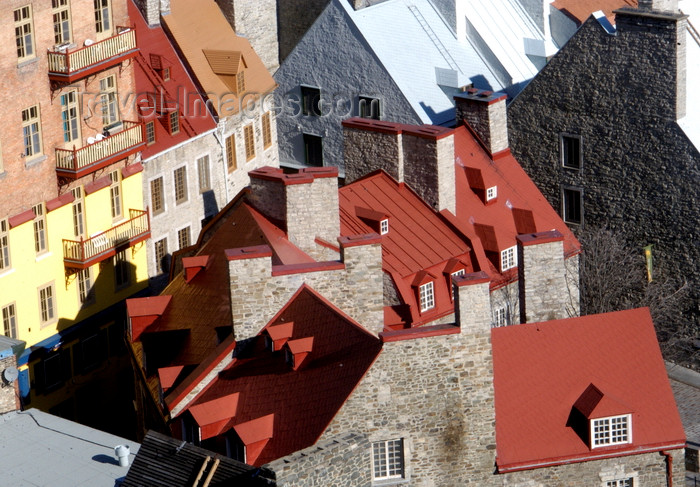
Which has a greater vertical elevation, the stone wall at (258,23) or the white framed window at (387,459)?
the stone wall at (258,23)

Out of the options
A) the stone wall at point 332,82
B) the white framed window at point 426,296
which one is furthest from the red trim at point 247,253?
the stone wall at point 332,82

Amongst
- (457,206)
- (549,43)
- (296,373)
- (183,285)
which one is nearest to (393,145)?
(457,206)

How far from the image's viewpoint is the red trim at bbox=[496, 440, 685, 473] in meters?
47.0

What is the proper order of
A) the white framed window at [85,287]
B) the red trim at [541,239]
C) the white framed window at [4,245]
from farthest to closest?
1. the white framed window at [85,287]
2. the white framed window at [4,245]
3. the red trim at [541,239]

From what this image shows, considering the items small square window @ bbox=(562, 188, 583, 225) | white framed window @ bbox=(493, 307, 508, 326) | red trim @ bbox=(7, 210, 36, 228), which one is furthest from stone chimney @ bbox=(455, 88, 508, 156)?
red trim @ bbox=(7, 210, 36, 228)

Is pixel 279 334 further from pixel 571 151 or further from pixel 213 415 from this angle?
pixel 571 151

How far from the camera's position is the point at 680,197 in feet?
212

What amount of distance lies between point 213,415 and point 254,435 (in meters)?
2.07

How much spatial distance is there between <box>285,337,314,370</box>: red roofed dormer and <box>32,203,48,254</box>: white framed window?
16528 millimetres

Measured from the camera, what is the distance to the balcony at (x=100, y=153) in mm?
62625

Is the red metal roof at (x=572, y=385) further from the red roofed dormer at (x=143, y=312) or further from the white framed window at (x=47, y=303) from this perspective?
the white framed window at (x=47, y=303)

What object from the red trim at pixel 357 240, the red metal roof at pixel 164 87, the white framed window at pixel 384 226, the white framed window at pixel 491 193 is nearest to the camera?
the red trim at pixel 357 240

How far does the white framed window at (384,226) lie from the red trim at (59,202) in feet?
39.7

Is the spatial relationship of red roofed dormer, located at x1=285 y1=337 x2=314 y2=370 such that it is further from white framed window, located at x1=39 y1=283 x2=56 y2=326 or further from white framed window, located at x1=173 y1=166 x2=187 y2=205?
→ white framed window, located at x1=173 y1=166 x2=187 y2=205
